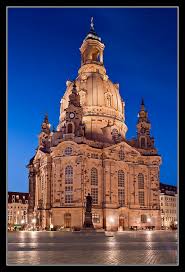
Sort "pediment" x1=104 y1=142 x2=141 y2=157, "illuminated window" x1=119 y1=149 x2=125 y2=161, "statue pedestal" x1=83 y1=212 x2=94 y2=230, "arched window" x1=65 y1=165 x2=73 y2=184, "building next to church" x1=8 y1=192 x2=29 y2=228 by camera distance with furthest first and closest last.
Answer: "building next to church" x1=8 y1=192 x2=29 y2=228
"illuminated window" x1=119 y1=149 x2=125 y2=161
"pediment" x1=104 y1=142 x2=141 y2=157
"arched window" x1=65 y1=165 x2=73 y2=184
"statue pedestal" x1=83 y1=212 x2=94 y2=230

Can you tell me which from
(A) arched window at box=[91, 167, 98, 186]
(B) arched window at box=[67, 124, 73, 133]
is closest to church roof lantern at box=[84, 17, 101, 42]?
(B) arched window at box=[67, 124, 73, 133]

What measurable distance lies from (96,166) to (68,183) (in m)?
6.10

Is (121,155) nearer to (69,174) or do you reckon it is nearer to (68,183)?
(69,174)

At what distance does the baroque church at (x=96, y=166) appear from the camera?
71.2 metres

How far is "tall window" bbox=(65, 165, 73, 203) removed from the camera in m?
70.8

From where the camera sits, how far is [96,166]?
2916 inches

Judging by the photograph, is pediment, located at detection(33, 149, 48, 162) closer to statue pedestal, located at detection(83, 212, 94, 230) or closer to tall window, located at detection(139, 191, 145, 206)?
tall window, located at detection(139, 191, 145, 206)

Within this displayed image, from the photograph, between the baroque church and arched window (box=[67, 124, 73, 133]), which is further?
arched window (box=[67, 124, 73, 133])

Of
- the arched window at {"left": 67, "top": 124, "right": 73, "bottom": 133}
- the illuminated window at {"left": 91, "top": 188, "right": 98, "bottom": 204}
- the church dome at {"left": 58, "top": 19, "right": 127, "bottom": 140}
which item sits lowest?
the illuminated window at {"left": 91, "top": 188, "right": 98, "bottom": 204}

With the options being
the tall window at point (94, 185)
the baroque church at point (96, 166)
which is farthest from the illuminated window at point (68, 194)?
the tall window at point (94, 185)

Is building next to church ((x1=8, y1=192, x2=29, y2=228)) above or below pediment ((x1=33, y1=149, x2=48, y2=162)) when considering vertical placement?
below

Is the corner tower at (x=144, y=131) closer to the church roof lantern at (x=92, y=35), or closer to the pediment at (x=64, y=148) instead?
the pediment at (x=64, y=148)
